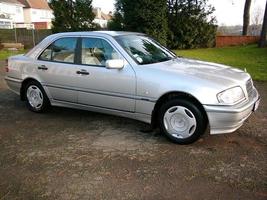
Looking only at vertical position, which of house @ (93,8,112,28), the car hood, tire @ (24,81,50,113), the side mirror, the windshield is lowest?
tire @ (24,81,50,113)

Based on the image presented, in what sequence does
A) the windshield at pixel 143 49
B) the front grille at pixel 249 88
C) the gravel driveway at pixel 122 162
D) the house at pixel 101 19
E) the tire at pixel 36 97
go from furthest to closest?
the house at pixel 101 19 < the tire at pixel 36 97 < the windshield at pixel 143 49 < the front grille at pixel 249 88 < the gravel driveway at pixel 122 162

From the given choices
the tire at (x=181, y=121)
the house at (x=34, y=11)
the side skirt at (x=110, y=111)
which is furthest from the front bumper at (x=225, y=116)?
the house at (x=34, y=11)

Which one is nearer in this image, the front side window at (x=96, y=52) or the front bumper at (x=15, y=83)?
the front side window at (x=96, y=52)

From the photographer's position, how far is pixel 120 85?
5.54 m

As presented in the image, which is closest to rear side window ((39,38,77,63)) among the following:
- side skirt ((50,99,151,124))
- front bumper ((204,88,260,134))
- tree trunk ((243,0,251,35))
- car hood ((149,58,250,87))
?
side skirt ((50,99,151,124))

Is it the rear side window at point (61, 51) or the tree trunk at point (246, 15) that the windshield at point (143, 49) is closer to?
the rear side window at point (61, 51)

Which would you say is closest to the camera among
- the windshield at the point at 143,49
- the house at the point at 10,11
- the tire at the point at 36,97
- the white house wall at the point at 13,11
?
the windshield at the point at 143,49

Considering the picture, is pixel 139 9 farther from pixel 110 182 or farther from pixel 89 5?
pixel 110 182

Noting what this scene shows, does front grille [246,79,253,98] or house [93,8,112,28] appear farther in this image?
house [93,8,112,28]

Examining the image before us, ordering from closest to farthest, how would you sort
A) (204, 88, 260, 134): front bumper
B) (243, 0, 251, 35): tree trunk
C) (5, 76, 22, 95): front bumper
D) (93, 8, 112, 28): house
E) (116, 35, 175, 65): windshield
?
(204, 88, 260, 134): front bumper → (116, 35, 175, 65): windshield → (5, 76, 22, 95): front bumper → (93, 8, 112, 28): house → (243, 0, 251, 35): tree trunk

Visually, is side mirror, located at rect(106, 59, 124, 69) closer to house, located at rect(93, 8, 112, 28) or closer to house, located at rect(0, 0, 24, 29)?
house, located at rect(93, 8, 112, 28)

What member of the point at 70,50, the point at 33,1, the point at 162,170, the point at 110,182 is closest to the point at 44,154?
the point at 110,182

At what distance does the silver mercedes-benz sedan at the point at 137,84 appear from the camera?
4.87m

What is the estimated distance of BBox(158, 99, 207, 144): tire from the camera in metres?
4.96
